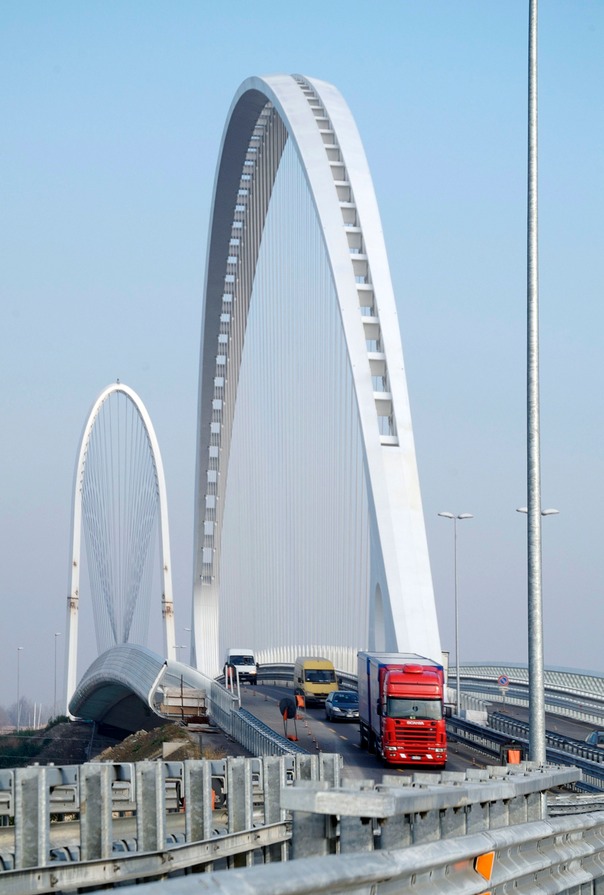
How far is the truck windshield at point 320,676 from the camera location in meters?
59.2

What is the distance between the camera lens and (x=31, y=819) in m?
7.84

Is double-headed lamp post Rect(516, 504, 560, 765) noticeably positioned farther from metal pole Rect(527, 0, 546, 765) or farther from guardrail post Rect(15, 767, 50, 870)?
guardrail post Rect(15, 767, 50, 870)

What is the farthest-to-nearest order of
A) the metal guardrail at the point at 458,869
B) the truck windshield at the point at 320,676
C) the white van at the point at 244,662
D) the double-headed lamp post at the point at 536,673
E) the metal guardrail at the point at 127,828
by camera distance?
the white van at the point at 244,662 → the truck windshield at the point at 320,676 → the double-headed lamp post at the point at 536,673 → the metal guardrail at the point at 127,828 → the metal guardrail at the point at 458,869

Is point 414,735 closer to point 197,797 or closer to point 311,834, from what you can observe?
point 197,797

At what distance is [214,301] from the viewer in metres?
68.1

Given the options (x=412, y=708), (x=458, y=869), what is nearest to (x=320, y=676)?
(x=412, y=708)

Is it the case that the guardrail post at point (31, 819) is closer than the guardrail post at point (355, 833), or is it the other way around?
the guardrail post at point (355, 833)

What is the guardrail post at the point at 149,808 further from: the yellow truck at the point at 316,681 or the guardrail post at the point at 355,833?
the yellow truck at the point at 316,681

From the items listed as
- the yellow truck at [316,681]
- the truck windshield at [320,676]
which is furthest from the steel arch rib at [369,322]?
the truck windshield at [320,676]

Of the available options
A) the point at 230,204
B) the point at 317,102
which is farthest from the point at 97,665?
the point at 317,102

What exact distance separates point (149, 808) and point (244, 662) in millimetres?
68869

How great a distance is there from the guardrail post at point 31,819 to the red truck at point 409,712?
28231 millimetres

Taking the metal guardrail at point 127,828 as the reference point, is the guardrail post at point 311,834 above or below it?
above

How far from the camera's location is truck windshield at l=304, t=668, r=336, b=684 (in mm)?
59219
